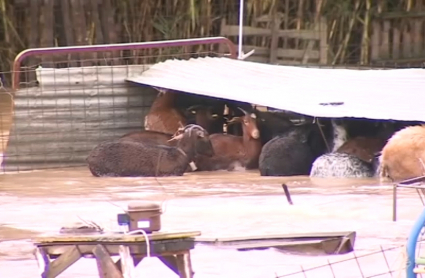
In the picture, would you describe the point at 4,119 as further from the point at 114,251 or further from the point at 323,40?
the point at 114,251

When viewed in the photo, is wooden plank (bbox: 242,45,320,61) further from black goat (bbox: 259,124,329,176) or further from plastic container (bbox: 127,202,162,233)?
plastic container (bbox: 127,202,162,233)

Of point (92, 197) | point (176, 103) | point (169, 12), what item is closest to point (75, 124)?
point (176, 103)

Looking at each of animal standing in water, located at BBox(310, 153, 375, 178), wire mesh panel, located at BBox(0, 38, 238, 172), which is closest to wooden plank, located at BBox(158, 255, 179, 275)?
animal standing in water, located at BBox(310, 153, 375, 178)

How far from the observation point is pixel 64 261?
603 centimetres

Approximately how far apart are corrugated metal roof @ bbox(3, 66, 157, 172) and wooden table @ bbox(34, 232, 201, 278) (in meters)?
8.20

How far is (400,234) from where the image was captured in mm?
8758

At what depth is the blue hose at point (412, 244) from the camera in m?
5.14

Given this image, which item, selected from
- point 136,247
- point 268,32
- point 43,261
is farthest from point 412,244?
point 268,32

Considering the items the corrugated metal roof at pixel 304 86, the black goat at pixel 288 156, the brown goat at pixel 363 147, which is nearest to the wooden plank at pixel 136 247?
the corrugated metal roof at pixel 304 86

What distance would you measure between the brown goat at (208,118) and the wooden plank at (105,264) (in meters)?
9.26

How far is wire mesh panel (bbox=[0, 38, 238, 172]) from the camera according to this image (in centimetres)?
1446

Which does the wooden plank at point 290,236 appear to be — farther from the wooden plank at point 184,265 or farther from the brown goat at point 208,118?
the brown goat at point 208,118

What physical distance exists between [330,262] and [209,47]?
46.3 feet

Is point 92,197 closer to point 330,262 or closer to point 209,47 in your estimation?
point 330,262
